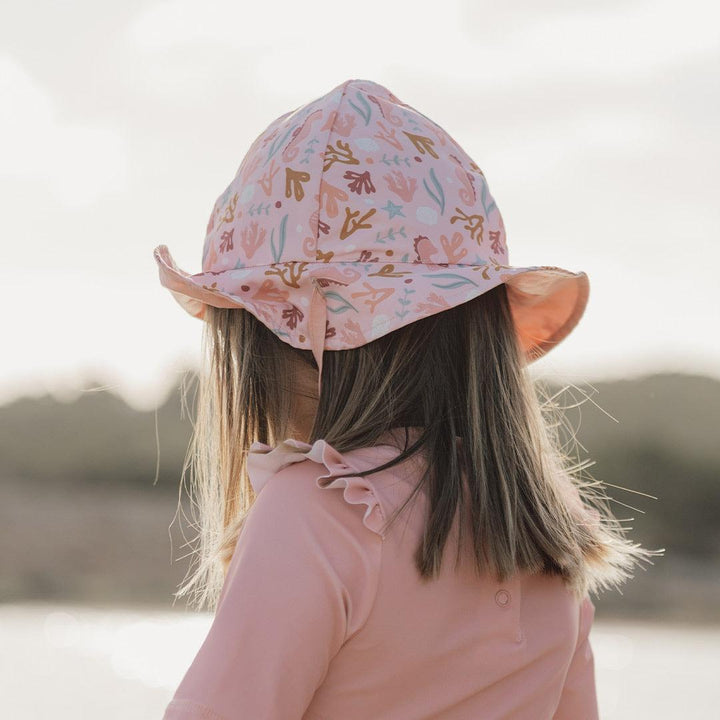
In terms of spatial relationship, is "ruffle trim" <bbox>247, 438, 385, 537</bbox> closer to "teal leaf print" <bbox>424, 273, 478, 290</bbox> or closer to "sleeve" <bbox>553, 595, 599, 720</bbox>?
"teal leaf print" <bbox>424, 273, 478, 290</bbox>

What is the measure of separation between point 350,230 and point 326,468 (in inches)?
11.5

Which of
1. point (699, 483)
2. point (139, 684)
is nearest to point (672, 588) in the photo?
point (699, 483)

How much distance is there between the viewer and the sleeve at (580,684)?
4.27ft

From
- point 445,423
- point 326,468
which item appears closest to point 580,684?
point 445,423

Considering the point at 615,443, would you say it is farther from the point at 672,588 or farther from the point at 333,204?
the point at 333,204

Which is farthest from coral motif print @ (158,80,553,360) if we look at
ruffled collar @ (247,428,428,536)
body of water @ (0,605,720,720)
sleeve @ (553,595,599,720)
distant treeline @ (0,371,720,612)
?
distant treeline @ (0,371,720,612)

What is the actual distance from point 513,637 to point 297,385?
35 cm

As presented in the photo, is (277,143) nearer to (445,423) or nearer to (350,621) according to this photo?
(445,423)

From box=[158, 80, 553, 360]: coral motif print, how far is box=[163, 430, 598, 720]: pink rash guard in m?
0.18

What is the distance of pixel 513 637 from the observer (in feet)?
3.56

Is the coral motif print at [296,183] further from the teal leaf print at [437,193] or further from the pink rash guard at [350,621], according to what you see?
the pink rash guard at [350,621]

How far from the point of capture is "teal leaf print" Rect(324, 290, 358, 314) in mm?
1154

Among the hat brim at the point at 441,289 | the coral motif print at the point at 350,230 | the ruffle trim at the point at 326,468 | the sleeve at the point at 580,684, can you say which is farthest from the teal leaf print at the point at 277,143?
the sleeve at the point at 580,684

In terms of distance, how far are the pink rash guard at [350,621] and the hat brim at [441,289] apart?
0.16 m
